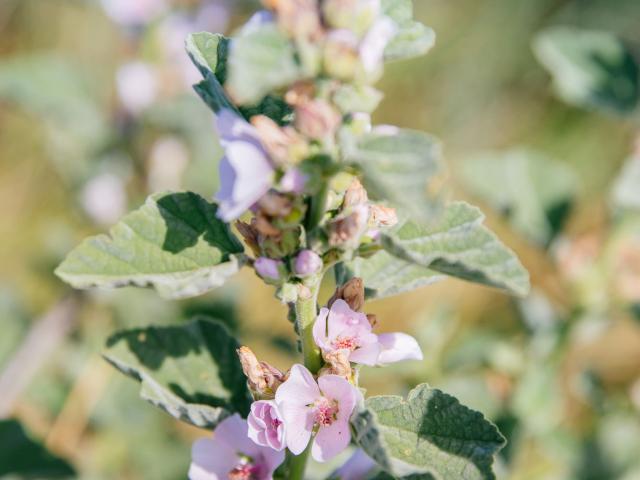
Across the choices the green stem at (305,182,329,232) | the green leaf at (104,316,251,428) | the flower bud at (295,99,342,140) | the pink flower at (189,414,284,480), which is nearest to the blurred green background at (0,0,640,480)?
the green leaf at (104,316,251,428)

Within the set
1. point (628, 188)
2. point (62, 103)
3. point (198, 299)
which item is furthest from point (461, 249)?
point (62, 103)

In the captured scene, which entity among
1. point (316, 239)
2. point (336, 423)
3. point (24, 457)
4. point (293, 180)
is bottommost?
point (24, 457)

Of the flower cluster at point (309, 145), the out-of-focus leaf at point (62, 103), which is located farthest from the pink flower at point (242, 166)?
the out-of-focus leaf at point (62, 103)

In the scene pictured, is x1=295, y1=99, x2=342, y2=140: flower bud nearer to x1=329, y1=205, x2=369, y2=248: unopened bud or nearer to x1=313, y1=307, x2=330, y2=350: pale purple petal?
x1=329, y1=205, x2=369, y2=248: unopened bud

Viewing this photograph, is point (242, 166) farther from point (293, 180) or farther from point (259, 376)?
point (259, 376)

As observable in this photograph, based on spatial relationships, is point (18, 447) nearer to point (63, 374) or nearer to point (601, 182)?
point (63, 374)

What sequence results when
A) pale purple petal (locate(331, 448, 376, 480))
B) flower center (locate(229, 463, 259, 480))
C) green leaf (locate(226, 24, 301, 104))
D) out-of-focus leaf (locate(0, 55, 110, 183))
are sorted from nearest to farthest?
1. green leaf (locate(226, 24, 301, 104))
2. flower center (locate(229, 463, 259, 480))
3. pale purple petal (locate(331, 448, 376, 480))
4. out-of-focus leaf (locate(0, 55, 110, 183))

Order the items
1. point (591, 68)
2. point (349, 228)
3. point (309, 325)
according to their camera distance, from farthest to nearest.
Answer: point (591, 68), point (309, 325), point (349, 228)
